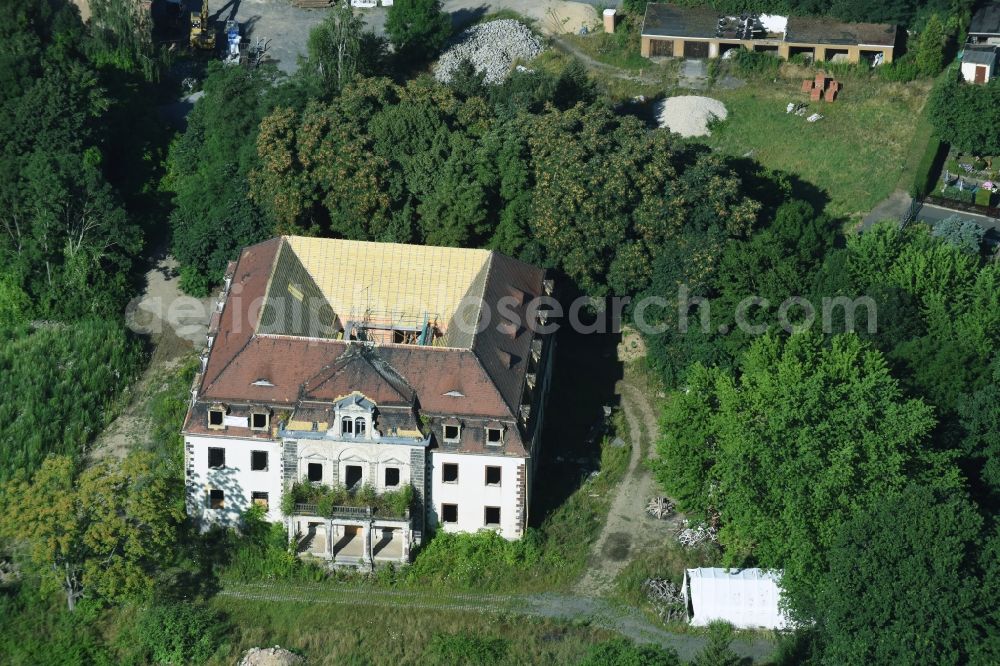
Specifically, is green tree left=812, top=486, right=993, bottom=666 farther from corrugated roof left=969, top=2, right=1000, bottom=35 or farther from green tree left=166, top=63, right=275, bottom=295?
corrugated roof left=969, top=2, right=1000, bottom=35

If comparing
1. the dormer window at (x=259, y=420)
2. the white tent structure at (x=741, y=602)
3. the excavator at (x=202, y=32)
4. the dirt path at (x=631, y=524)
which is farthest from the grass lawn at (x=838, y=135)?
the dormer window at (x=259, y=420)

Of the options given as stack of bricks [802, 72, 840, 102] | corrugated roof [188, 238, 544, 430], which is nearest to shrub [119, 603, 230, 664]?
corrugated roof [188, 238, 544, 430]

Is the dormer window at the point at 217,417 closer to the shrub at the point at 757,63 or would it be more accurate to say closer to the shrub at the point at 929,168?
the shrub at the point at 929,168

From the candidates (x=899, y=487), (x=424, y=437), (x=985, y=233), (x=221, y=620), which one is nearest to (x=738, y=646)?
(x=899, y=487)

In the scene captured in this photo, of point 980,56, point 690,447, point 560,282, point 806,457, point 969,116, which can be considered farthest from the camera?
point 980,56

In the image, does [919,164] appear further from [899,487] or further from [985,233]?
[899,487]

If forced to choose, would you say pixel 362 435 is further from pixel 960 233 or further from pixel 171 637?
pixel 960 233

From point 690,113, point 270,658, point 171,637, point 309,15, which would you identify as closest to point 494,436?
point 270,658
